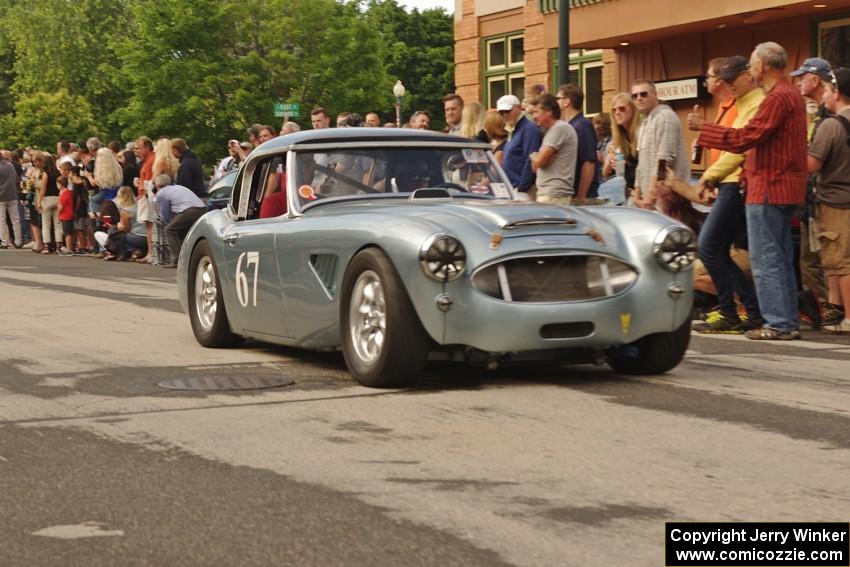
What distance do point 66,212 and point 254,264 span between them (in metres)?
18.4

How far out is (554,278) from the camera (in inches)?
314

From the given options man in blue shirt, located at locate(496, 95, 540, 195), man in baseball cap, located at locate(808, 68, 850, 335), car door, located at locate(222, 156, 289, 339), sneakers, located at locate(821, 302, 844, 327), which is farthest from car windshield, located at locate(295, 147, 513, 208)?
man in blue shirt, located at locate(496, 95, 540, 195)

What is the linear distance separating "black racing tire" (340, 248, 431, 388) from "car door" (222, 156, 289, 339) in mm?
967

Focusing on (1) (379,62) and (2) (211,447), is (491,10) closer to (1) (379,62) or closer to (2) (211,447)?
(2) (211,447)

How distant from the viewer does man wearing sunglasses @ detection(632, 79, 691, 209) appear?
1252cm

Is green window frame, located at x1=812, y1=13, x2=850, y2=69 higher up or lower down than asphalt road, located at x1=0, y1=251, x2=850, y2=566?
higher up

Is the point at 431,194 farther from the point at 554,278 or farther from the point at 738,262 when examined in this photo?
the point at 738,262

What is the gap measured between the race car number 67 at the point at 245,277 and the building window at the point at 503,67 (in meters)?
24.4

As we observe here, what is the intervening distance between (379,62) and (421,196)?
65.8 meters

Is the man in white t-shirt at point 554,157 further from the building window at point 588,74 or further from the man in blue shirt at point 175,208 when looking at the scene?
the building window at point 588,74

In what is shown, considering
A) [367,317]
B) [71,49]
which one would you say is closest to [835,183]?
[367,317]

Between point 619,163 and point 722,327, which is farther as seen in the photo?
point 619,163

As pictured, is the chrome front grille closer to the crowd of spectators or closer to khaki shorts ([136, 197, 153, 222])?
the crowd of spectators

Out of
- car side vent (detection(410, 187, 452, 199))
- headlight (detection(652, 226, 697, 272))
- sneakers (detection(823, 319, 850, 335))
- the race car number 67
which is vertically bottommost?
sneakers (detection(823, 319, 850, 335))
